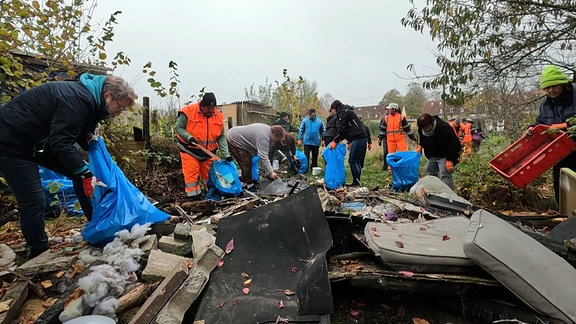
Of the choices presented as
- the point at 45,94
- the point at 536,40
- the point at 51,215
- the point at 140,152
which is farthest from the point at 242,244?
the point at 536,40

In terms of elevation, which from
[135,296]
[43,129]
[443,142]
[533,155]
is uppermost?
[43,129]

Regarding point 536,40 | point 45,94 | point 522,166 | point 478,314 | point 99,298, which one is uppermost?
point 536,40

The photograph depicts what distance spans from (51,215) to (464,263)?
461 centimetres

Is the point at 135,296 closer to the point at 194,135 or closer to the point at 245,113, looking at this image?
the point at 194,135

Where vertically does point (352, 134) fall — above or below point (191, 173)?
above

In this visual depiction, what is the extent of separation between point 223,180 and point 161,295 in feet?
9.02

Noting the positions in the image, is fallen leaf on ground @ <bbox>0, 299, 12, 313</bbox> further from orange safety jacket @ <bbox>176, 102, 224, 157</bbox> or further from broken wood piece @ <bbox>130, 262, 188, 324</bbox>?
orange safety jacket @ <bbox>176, 102, 224, 157</bbox>

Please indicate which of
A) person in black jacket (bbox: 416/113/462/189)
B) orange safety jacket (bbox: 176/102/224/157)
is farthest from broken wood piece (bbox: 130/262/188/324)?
person in black jacket (bbox: 416/113/462/189)

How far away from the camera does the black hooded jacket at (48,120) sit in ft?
7.55

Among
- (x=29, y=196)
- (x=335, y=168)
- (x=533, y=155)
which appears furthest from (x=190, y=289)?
(x=335, y=168)

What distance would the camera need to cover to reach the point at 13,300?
1.88 m

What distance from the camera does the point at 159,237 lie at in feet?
9.33

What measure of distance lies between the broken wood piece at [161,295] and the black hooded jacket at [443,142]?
155 inches

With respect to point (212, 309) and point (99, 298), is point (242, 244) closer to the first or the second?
point (212, 309)
